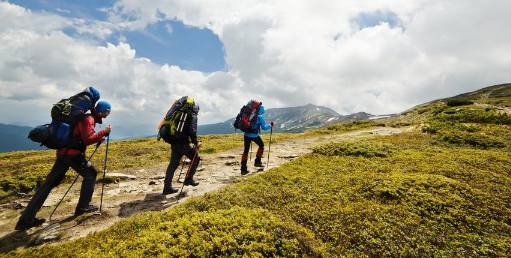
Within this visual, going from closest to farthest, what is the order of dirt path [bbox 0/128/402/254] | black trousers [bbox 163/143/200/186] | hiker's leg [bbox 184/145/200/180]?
dirt path [bbox 0/128/402/254] < black trousers [bbox 163/143/200/186] < hiker's leg [bbox 184/145/200/180]

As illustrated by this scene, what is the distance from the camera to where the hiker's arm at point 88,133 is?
8664 millimetres

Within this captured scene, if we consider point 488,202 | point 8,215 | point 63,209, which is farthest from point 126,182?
point 488,202

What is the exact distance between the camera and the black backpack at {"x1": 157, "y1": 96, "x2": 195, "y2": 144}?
35.6 ft

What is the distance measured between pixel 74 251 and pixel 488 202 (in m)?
12.5

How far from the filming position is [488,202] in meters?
8.10

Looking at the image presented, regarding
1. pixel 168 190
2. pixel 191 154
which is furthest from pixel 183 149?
pixel 168 190

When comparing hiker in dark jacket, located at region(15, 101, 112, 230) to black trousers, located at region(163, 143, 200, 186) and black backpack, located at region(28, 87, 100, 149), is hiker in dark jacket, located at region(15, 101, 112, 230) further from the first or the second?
black trousers, located at region(163, 143, 200, 186)

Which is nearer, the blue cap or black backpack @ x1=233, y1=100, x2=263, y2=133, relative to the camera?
the blue cap

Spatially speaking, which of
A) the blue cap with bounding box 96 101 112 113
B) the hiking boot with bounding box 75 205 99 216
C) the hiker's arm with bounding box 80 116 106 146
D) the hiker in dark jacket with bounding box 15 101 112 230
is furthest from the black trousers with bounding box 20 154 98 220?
the blue cap with bounding box 96 101 112 113

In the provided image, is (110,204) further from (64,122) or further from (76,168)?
(64,122)

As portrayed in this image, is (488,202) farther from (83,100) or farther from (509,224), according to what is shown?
(83,100)

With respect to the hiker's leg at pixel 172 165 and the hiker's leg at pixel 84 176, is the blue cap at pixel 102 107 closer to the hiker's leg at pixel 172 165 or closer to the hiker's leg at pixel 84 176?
the hiker's leg at pixel 84 176

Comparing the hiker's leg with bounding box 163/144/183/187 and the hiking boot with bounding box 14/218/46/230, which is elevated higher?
the hiker's leg with bounding box 163/144/183/187

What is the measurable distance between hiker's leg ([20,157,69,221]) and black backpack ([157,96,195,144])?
365cm
